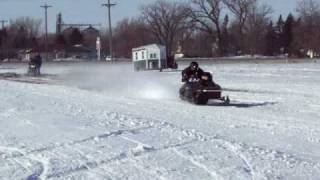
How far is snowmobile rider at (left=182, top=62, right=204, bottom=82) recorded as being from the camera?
2180cm

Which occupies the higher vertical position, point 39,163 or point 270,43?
point 270,43

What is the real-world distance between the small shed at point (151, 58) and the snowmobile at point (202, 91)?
43825mm

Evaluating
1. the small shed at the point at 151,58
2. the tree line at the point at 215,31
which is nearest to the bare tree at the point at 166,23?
the tree line at the point at 215,31

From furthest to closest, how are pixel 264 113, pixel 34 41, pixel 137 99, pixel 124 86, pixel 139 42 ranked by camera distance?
pixel 34 41, pixel 139 42, pixel 124 86, pixel 137 99, pixel 264 113

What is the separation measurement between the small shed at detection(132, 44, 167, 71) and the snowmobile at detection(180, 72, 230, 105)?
43825 millimetres

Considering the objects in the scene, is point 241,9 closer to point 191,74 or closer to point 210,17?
point 210,17

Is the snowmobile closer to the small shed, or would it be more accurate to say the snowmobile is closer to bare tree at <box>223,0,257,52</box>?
the small shed

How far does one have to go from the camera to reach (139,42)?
136625 mm

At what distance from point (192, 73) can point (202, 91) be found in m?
1.27

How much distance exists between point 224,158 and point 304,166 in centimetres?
131

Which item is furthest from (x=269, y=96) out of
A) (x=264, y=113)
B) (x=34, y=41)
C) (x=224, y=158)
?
(x=34, y=41)

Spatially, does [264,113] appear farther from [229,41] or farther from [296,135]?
[229,41]

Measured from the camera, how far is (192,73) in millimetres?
22000

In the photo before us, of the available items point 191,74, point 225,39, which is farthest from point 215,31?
point 191,74
